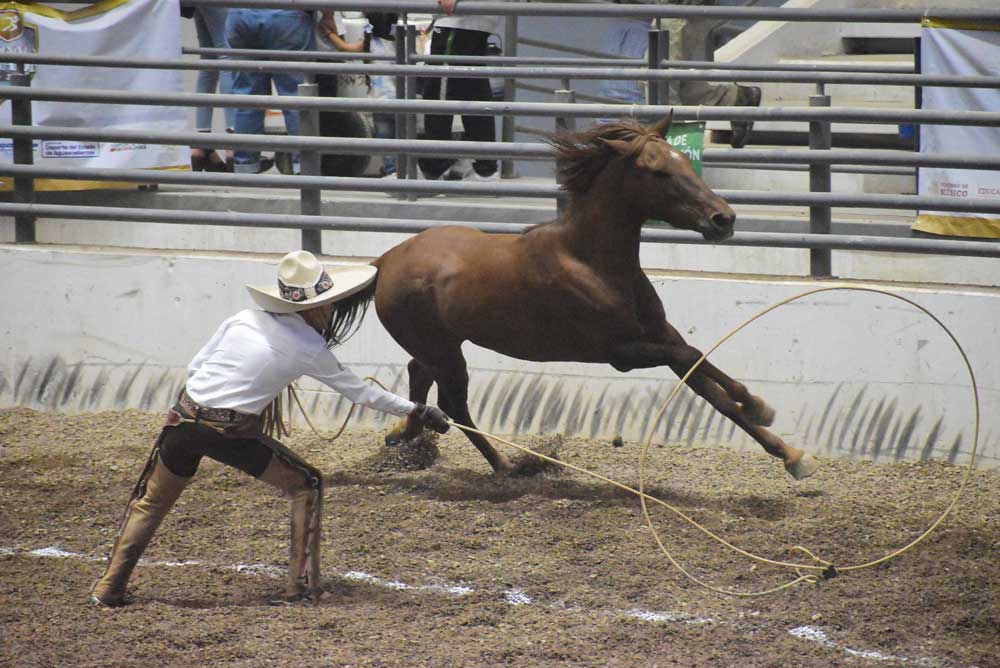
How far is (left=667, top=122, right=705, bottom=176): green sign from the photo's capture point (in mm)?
6559

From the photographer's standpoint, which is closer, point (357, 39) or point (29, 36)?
point (29, 36)

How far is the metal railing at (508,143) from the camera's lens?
22.0 ft

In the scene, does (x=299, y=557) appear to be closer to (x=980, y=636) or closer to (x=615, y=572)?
(x=615, y=572)

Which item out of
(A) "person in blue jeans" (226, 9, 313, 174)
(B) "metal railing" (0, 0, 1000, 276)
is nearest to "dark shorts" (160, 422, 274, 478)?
(B) "metal railing" (0, 0, 1000, 276)

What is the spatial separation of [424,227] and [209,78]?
4.36 metres

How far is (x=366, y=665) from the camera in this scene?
4.30m

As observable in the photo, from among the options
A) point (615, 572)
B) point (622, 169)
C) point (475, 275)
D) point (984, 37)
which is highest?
point (984, 37)

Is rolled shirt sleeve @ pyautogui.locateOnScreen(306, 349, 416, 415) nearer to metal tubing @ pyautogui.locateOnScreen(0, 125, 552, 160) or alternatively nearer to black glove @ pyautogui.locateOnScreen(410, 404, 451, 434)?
black glove @ pyautogui.locateOnScreen(410, 404, 451, 434)

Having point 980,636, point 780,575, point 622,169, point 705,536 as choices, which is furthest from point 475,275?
point 980,636

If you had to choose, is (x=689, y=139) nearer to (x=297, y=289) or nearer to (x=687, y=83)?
(x=297, y=289)

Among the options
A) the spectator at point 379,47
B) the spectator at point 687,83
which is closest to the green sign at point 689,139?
the spectator at point 687,83

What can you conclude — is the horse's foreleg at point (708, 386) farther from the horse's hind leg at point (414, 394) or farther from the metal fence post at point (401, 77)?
the metal fence post at point (401, 77)

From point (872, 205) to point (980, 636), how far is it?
284cm

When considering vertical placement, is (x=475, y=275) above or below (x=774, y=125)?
below
